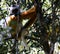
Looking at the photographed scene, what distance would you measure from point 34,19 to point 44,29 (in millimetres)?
560

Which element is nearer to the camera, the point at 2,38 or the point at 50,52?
the point at 2,38

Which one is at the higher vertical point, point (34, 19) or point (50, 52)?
point (34, 19)

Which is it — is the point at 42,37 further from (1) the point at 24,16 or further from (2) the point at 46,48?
(1) the point at 24,16

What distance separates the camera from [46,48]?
2561mm

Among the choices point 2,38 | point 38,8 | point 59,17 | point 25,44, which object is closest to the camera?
point 2,38

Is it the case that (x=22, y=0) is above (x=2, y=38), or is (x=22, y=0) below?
above

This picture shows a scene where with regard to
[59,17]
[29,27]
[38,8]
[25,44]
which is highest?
[38,8]

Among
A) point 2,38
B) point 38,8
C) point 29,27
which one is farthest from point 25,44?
point 2,38

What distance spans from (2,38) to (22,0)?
0.84 m

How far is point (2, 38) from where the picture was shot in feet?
6.57

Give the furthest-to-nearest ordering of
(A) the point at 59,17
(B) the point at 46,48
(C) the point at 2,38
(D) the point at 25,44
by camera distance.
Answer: (D) the point at 25,44 → (A) the point at 59,17 → (B) the point at 46,48 → (C) the point at 2,38

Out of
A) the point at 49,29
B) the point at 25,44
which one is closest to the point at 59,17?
the point at 49,29

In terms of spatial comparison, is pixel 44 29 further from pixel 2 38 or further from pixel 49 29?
pixel 2 38

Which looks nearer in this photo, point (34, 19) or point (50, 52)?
point (50, 52)
